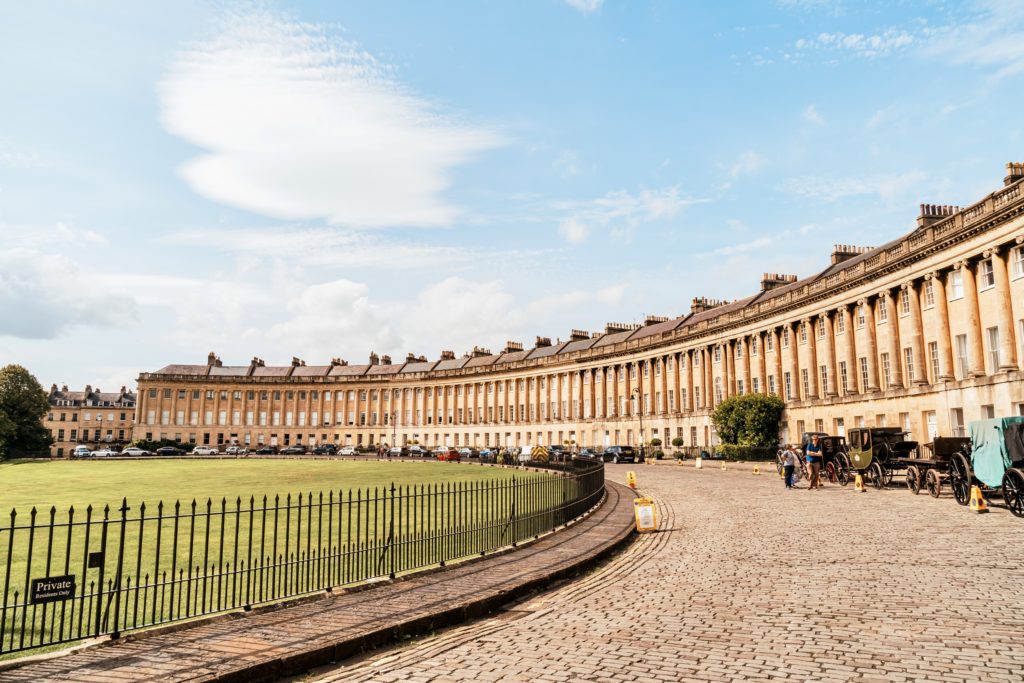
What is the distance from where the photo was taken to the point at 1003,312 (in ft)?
115

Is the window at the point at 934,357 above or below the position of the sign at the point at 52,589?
above

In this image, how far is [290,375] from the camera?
130 meters

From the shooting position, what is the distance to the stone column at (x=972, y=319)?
3697 cm

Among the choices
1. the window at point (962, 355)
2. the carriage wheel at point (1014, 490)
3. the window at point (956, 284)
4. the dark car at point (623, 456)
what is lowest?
the dark car at point (623, 456)

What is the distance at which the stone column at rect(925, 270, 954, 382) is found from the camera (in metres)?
39.3

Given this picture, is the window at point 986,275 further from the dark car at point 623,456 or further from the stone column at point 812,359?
the dark car at point 623,456

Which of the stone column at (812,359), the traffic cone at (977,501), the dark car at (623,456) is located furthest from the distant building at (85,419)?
the traffic cone at (977,501)

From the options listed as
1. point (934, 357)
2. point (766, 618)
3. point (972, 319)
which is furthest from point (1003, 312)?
point (766, 618)

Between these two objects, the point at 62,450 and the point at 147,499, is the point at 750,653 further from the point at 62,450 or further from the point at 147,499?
the point at 62,450

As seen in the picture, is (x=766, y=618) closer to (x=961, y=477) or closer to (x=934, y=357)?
(x=961, y=477)

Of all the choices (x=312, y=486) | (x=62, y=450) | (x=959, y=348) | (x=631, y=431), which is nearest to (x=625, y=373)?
(x=631, y=431)

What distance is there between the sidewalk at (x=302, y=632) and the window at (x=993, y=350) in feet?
113

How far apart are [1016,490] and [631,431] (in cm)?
6273

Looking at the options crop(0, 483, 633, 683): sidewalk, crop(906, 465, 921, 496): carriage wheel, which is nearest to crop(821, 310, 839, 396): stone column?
crop(906, 465, 921, 496): carriage wheel
